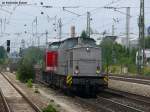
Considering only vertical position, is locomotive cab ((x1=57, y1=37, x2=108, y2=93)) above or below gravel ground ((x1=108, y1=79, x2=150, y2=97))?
above

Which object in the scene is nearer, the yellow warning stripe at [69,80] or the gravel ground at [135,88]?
the yellow warning stripe at [69,80]

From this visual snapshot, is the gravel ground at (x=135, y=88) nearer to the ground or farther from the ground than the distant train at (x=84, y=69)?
nearer to the ground

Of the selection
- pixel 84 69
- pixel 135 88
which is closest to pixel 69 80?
pixel 84 69

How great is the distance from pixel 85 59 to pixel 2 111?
7646 mm

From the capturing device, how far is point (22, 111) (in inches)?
781

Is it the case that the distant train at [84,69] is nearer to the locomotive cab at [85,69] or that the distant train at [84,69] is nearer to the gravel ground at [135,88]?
the locomotive cab at [85,69]

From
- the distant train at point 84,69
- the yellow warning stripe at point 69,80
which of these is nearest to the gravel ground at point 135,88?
the distant train at point 84,69

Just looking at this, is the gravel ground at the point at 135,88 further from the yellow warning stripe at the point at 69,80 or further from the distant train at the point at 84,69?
the yellow warning stripe at the point at 69,80

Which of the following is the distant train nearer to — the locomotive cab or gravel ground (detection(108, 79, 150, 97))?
the locomotive cab

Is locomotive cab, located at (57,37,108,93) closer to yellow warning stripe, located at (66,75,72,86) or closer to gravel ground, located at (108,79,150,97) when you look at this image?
yellow warning stripe, located at (66,75,72,86)

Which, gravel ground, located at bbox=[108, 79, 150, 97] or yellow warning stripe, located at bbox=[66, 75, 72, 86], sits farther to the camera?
gravel ground, located at bbox=[108, 79, 150, 97]

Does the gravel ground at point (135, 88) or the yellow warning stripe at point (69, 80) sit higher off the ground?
the yellow warning stripe at point (69, 80)

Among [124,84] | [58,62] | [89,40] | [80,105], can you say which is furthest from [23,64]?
[80,105]

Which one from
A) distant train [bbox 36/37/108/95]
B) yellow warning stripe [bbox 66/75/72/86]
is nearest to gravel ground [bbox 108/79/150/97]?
distant train [bbox 36/37/108/95]
